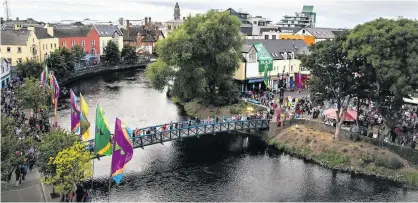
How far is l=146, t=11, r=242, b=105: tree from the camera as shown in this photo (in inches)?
2375

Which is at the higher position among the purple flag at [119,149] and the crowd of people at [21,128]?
the purple flag at [119,149]

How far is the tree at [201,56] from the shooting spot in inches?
2375

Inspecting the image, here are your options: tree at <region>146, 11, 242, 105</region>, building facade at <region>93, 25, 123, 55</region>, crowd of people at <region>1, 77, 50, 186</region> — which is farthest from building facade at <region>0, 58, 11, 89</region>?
building facade at <region>93, 25, 123, 55</region>

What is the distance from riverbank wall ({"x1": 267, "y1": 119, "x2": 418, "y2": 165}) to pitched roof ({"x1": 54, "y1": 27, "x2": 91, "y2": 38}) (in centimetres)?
7625

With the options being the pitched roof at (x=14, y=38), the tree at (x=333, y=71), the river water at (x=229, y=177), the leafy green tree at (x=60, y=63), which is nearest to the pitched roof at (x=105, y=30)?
the leafy green tree at (x=60, y=63)

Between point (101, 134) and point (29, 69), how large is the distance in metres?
53.1

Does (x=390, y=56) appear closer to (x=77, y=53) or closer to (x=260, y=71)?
(x=260, y=71)

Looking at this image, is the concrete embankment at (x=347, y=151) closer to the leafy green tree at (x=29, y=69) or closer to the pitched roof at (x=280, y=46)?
the pitched roof at (x=280, y=46)

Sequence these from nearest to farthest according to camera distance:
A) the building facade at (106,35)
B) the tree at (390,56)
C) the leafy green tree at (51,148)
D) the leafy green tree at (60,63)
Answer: the leafy green tree at (51,148)
the tree at (390,56)
the leafy green tree at (60,63)
the building facade at (106,35)

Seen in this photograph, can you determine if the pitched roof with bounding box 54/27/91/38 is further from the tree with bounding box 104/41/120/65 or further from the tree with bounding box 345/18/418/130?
the tree with bounding box 345/18/418/130

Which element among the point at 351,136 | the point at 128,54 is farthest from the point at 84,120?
the point at 128,54

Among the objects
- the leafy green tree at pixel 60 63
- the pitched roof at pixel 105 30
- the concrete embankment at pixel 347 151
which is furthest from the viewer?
the pitched roof at pixel 105 30

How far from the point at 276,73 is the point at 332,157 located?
3365 cm

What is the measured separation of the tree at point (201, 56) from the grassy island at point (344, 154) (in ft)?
49.8
